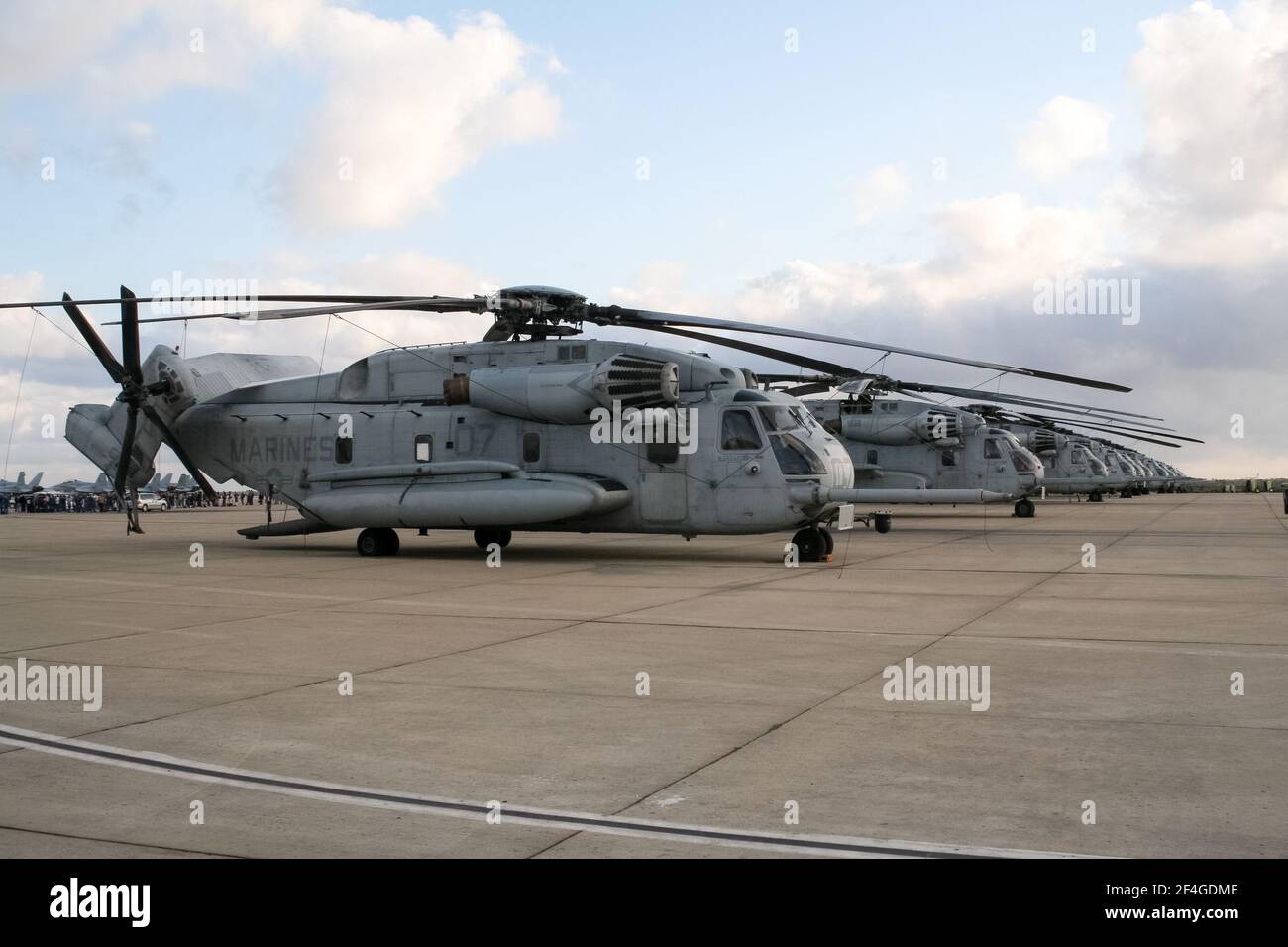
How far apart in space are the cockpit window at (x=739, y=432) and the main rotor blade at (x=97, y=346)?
45.4 ft

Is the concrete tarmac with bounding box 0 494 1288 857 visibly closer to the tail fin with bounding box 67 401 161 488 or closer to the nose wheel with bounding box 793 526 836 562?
the nose wheel with bounding box 793 526 836 562

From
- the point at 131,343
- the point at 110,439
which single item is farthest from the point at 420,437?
the point at 110,439

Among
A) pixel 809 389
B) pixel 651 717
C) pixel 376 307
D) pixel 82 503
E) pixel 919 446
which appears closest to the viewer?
pixel 651 717

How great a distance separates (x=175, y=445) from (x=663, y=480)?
1204 cm

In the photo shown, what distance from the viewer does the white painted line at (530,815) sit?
5.00m

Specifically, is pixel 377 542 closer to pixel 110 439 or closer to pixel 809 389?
pixel 110 439

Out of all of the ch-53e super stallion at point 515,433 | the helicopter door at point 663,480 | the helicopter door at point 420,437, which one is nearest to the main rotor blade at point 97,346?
the ch-53e super stallion at point 515,433

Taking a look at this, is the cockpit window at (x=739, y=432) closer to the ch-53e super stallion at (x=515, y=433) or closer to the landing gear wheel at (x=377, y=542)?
the ch-53e super stallion at (x=515, y=433)

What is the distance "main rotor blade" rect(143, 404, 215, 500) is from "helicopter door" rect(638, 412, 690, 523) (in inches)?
410

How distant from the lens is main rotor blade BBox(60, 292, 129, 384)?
80.3 feet

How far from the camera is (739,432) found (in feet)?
67.7
